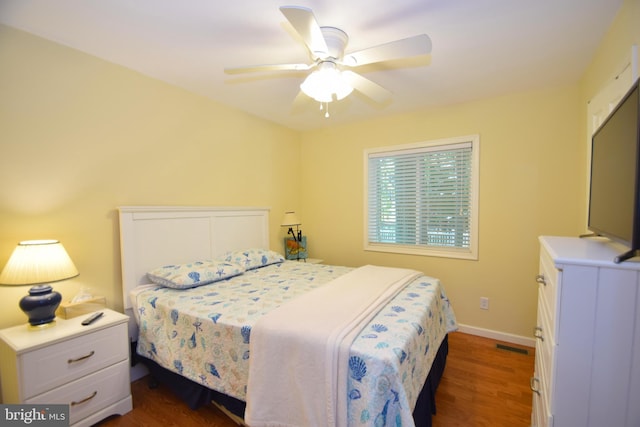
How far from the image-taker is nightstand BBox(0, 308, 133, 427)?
1.46 meters

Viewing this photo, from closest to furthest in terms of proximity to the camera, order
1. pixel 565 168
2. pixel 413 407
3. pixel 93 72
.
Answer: pixel 413 407, pixel 93 72, pixel 565 168

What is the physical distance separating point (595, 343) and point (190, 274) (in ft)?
7.47

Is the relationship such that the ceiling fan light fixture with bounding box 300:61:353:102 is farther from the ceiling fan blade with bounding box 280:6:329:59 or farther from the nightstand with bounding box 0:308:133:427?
the nightstand with bounding box 0:308:133:427

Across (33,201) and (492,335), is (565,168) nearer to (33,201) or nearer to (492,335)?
(492,335)

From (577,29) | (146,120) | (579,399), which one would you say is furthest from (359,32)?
(579,399)

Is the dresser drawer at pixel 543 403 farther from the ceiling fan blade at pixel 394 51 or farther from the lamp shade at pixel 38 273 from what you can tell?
the lamp shade at pixel 38 273

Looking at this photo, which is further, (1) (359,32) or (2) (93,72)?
(2) (93,72)

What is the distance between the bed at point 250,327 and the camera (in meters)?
Answer: 1.18

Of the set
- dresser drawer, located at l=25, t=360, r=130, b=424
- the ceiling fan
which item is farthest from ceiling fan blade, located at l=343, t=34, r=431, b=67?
dresser drawer, located at l=25, t=360, r=130, b=424

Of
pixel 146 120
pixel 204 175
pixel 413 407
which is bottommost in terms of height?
pixel 413 407

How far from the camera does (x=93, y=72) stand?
6.68 ft

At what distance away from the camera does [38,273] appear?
1.55m

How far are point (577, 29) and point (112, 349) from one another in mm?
3511

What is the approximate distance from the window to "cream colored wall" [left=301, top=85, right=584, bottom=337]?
3.7 inches
